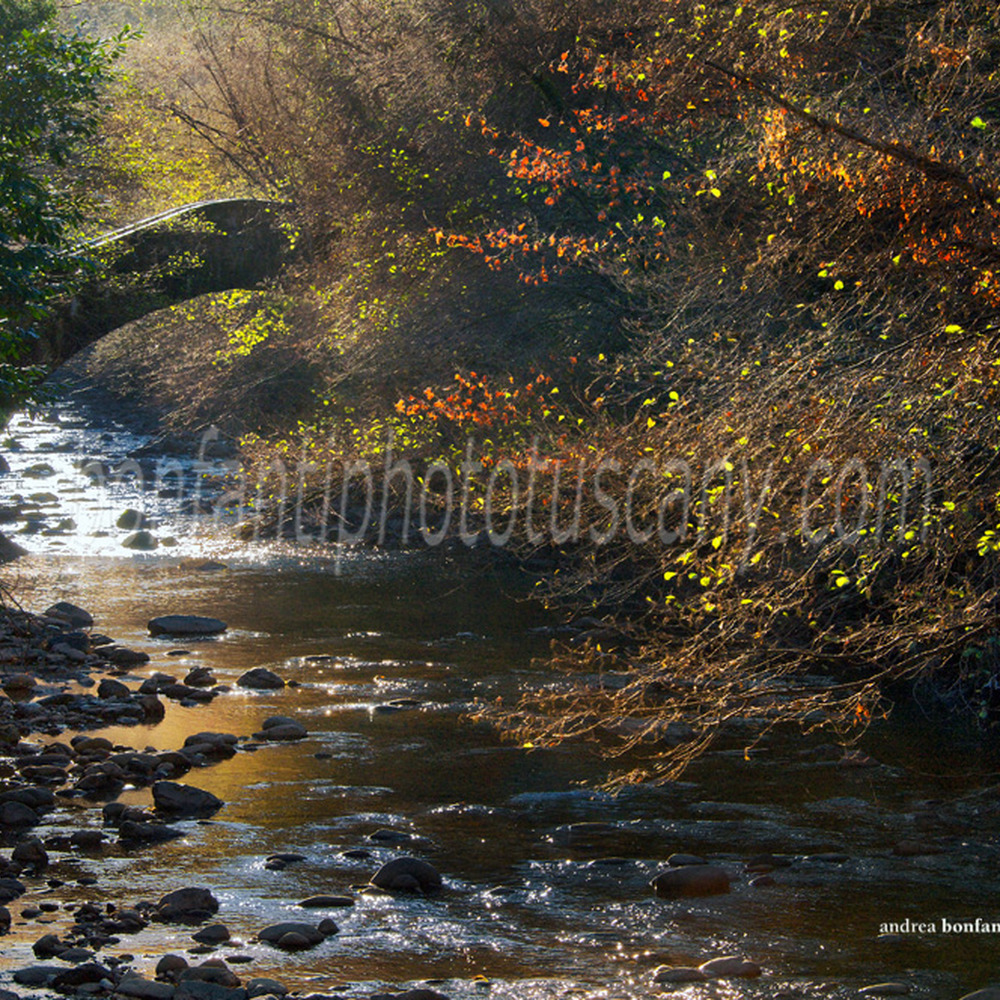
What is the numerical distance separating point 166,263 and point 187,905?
1230 centimetres

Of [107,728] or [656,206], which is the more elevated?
[656,206]

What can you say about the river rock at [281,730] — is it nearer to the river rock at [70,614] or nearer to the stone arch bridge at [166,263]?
the river rock at [70,614]

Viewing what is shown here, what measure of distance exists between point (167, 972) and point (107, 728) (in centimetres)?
464

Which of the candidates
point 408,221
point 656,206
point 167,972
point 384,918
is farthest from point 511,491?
point 167,972

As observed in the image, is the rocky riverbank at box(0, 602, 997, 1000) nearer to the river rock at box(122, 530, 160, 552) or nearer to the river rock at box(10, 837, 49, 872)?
the river rock at box(10, 837, 49, 872)

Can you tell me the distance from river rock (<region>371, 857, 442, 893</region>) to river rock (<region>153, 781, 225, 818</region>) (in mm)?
1629

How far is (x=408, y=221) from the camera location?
634 inches

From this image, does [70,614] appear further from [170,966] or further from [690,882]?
[690,882]

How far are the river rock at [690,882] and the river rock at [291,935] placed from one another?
1.90m

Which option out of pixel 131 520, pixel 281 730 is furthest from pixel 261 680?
pixel 131 520

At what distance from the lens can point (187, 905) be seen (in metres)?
5.76

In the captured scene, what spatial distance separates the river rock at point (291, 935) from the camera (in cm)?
544

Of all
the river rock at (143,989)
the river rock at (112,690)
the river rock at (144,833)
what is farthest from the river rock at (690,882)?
the river rock at (112,690)

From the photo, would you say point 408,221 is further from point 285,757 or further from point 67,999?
point 67,999
